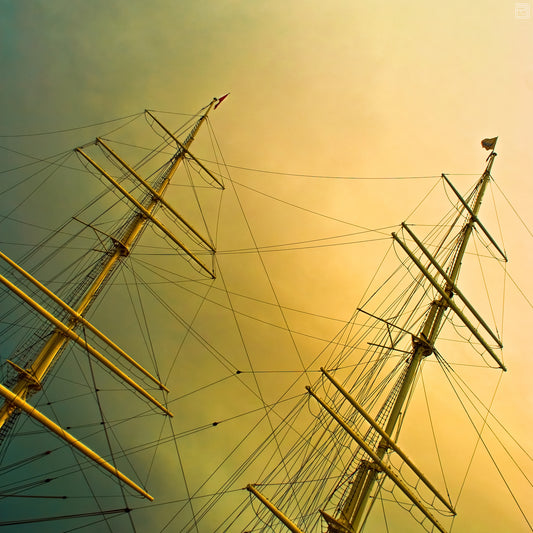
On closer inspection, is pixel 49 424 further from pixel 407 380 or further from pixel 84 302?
pixel 407 380

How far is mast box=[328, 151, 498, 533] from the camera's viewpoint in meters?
13.5

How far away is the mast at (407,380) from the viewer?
13.5 metres

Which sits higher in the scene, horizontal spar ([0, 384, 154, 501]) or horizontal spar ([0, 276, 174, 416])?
horizontal spar ([0, 276, 174, 416])

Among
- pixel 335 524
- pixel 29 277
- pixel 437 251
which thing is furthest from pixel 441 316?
pixel 29 277

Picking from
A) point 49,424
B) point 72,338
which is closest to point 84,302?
point 72,338

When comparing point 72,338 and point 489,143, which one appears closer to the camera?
point 72,338

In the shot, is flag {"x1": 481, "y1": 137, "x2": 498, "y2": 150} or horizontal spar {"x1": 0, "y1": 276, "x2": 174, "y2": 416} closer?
horizontal spar {"x1": 0, "y1": 276, "x2": 174, "y2": 416}

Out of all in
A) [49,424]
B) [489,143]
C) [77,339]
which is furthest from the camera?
[489,143]

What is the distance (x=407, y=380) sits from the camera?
15570mm

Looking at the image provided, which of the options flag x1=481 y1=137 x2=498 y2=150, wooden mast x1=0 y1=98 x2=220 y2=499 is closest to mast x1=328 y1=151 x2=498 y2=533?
flag x1=481 y1=137 x2=498 y2=150

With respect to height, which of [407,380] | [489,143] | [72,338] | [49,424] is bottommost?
[49,424]

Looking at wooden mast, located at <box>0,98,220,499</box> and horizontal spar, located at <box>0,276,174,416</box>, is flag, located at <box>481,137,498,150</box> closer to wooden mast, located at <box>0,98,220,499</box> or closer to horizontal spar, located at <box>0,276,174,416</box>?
wooden mast, located at <box>0,98,220,499</box>

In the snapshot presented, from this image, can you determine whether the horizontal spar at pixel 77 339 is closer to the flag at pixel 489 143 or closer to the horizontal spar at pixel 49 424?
the horizontal spar at pixel 49 424

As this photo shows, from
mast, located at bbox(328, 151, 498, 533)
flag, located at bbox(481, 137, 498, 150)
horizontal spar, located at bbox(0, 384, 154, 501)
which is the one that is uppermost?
flag, located at bbox(481, 137, 498, 150)
